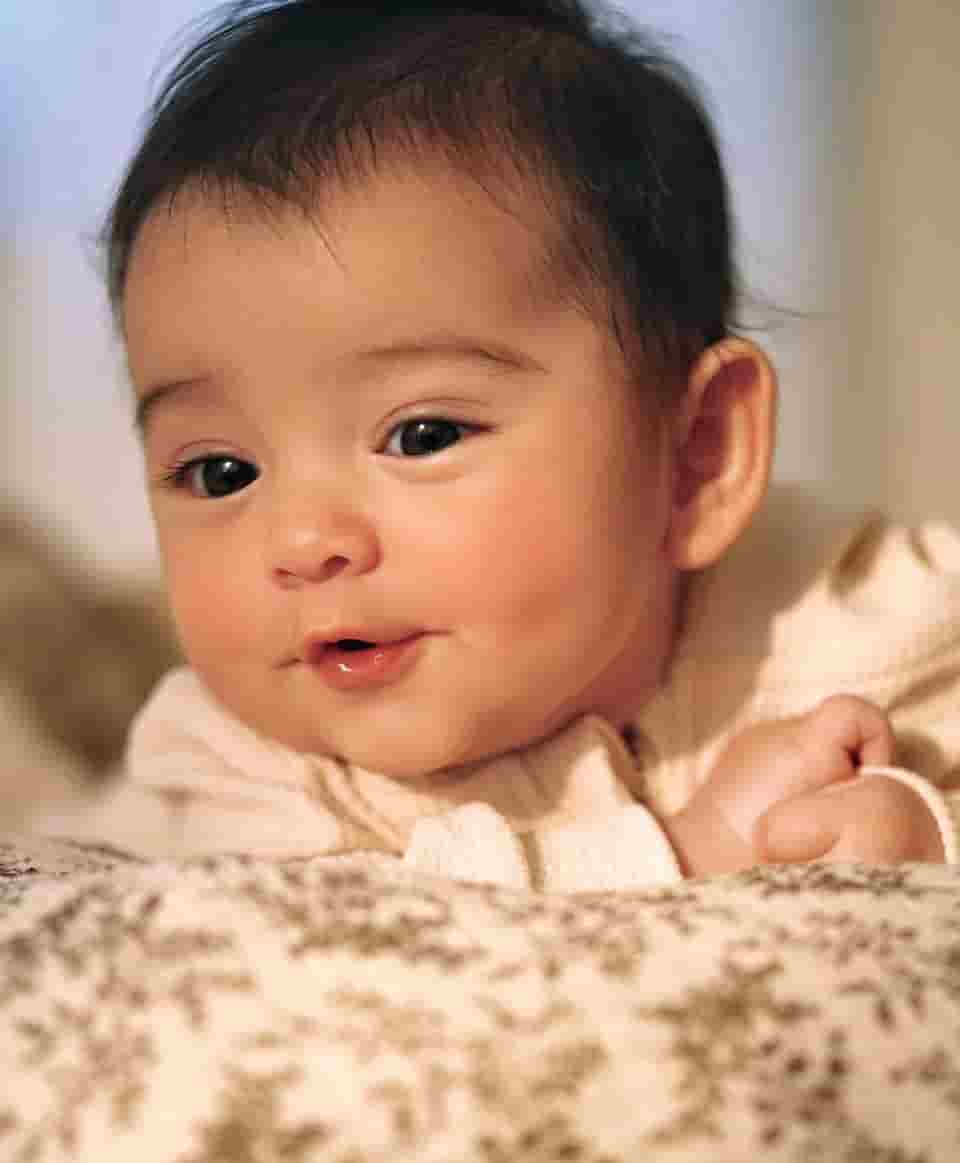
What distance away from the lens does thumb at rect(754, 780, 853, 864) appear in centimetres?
73

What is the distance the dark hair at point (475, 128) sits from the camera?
70 centimetres

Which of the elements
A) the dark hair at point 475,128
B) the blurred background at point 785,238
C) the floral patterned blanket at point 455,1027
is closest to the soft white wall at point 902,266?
the blurred background at point 785,238

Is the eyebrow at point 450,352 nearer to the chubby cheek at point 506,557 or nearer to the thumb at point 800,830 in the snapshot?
the chubby cheek at point 506,557

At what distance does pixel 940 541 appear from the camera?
972mm

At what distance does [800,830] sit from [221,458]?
362 millimetres

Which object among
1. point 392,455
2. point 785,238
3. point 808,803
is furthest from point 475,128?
point 785,238

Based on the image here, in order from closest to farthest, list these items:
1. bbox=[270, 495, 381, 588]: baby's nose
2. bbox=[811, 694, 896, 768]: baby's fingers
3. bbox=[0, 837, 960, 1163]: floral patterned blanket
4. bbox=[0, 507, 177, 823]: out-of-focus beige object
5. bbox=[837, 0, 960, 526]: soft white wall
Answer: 1. bbox=[0, 837, 960, 1163]: floral patterned blanket
2. bbox=[270, 495, 381, 588]: baby's nose
3. bbox=[811, 694, 896, 768]: baby's fingers
4. bbox=[0, 507, 177, 823]: out-of-focus beige object
5. bbox=[837, 0, 960, 526]: soft white wall

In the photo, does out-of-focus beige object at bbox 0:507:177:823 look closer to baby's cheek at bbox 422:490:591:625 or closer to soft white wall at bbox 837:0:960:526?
baby's cheek at bbox 422:490:591:625

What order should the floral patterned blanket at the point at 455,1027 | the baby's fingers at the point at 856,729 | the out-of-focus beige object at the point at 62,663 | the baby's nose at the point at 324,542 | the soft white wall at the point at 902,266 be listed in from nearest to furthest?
1. the floral patterned blanket at the point at 455,1027
2. the baby's nose at the point at 324,542
3. the baby's fingers at the point at 856,729
4. the out-of-focus beige object at the point at 62,663
5. the soft white wall at the point at 902,266

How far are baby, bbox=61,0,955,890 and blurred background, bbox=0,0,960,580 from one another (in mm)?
346

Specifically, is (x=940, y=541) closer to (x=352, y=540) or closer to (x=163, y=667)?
(x=352, y=540)

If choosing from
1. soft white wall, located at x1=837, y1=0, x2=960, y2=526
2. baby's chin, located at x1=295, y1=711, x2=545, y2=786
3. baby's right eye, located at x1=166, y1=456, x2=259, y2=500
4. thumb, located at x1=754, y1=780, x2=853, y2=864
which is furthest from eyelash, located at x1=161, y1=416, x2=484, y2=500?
soft white wall, located at x1=837, y1=0, x2=960, y2=526

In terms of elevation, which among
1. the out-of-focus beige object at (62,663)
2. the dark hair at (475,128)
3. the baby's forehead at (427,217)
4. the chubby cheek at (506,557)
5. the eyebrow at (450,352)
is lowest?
the out-of-focus beige object at (62,663)

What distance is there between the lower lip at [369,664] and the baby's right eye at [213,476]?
103mm
